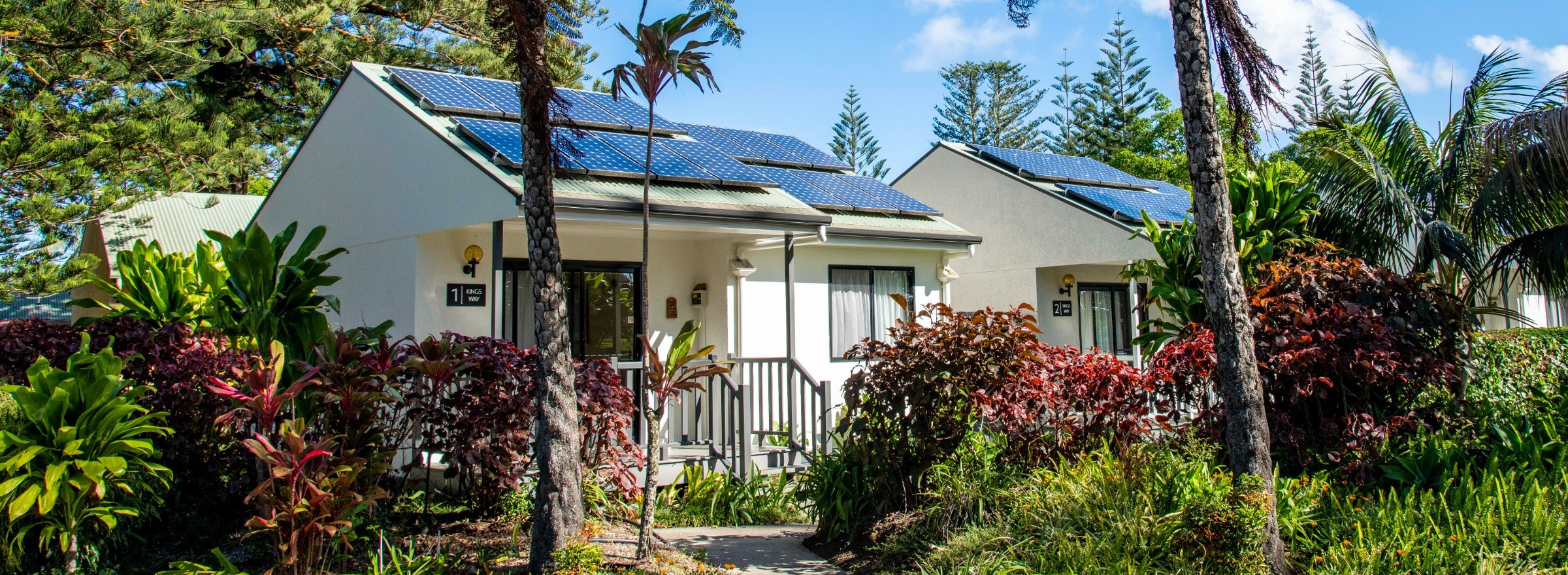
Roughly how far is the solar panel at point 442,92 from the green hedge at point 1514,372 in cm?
905

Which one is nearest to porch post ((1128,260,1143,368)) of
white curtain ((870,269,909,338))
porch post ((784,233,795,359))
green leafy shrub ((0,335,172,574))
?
white curtain ((870,269,909,338))

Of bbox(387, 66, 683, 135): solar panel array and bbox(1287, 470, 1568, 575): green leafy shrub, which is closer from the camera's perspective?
bbox(1287, 470, 1568, 575): green leafy shrub

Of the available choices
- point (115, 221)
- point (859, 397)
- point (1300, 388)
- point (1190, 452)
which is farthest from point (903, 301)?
point (115, 221)

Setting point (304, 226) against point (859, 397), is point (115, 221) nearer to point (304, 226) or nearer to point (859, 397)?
point (304, 226)

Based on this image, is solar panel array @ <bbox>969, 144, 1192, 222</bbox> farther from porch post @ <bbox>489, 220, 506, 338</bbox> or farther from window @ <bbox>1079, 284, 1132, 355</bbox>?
porch post @ <bbox>489, 220, 506, 338</bbox>

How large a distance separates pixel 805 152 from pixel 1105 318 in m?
6.03

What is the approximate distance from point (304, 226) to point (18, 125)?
18.8 ft

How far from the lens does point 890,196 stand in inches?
557

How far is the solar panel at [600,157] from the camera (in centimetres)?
895

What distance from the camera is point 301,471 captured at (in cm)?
519

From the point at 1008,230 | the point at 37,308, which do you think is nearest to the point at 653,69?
the point at 1008,230

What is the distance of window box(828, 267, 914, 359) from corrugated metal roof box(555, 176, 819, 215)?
6.79 ft

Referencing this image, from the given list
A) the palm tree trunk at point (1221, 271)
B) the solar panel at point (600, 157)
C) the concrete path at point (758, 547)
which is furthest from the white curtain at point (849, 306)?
the palm tree trunk at point (1221, 271)

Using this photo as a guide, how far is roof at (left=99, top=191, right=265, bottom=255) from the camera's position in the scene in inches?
707
